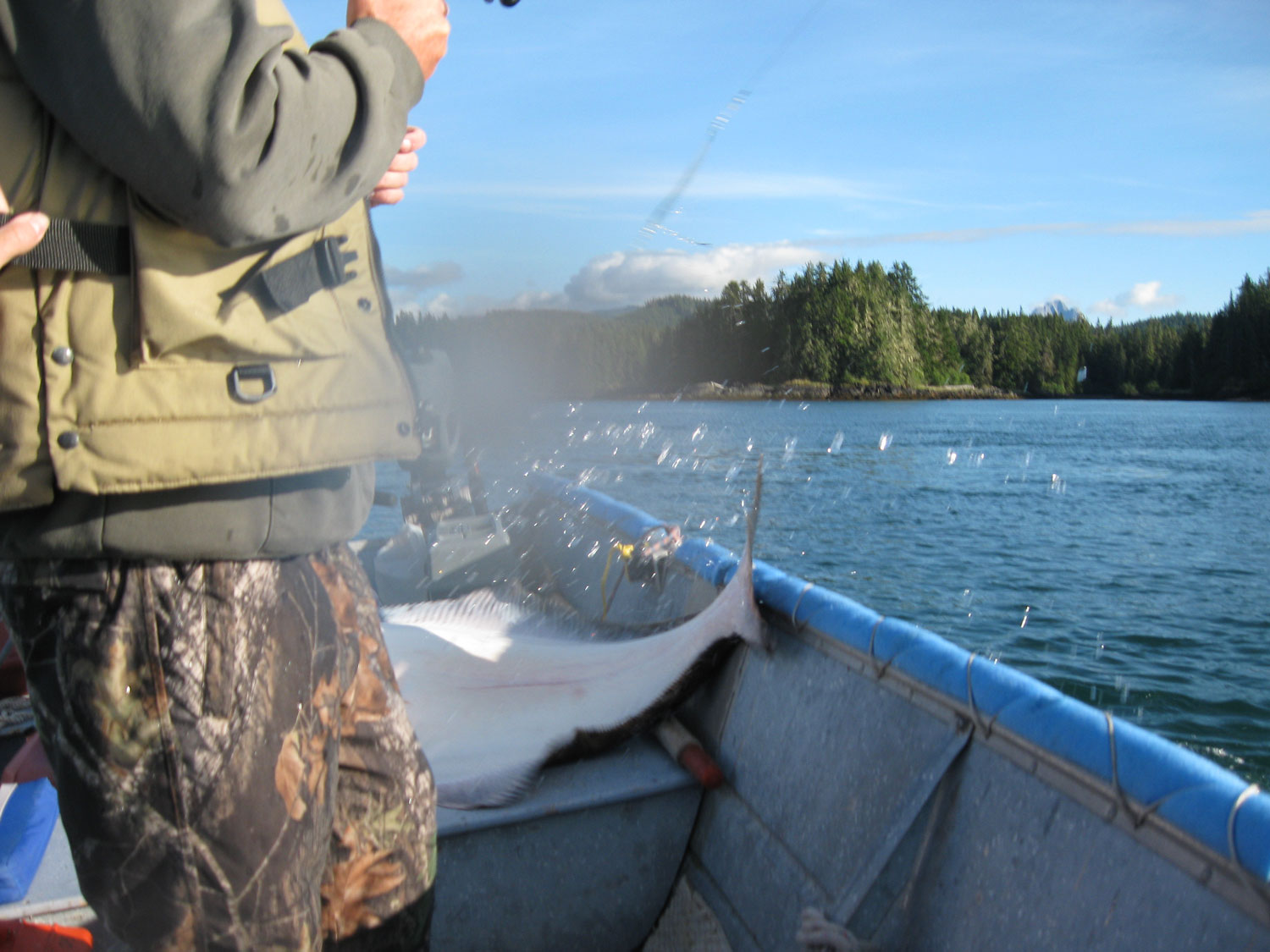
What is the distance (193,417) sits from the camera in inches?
45.9

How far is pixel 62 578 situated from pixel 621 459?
81.1 feet

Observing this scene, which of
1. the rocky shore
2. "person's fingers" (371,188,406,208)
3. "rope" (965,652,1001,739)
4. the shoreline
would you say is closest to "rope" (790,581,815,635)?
"rope" (965,652,1001,739)

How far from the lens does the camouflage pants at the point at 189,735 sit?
1.20 m

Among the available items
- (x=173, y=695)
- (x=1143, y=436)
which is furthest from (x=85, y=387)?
(x=1143, y=436)

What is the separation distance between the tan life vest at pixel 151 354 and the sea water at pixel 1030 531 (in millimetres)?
9074

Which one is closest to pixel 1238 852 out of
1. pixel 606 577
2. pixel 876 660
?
pixel 876 660

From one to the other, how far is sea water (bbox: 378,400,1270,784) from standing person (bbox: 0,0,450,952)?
352 inches

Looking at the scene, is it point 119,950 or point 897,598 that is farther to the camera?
point 897,598

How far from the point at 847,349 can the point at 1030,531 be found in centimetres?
2359

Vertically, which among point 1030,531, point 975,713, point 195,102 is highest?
point 195,102

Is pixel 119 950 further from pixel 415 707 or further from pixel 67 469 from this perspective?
pixel 67 469

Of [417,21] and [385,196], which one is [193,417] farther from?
[417,21]

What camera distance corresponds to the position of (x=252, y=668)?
1.27 m

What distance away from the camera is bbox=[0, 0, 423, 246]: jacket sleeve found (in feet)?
3.32
